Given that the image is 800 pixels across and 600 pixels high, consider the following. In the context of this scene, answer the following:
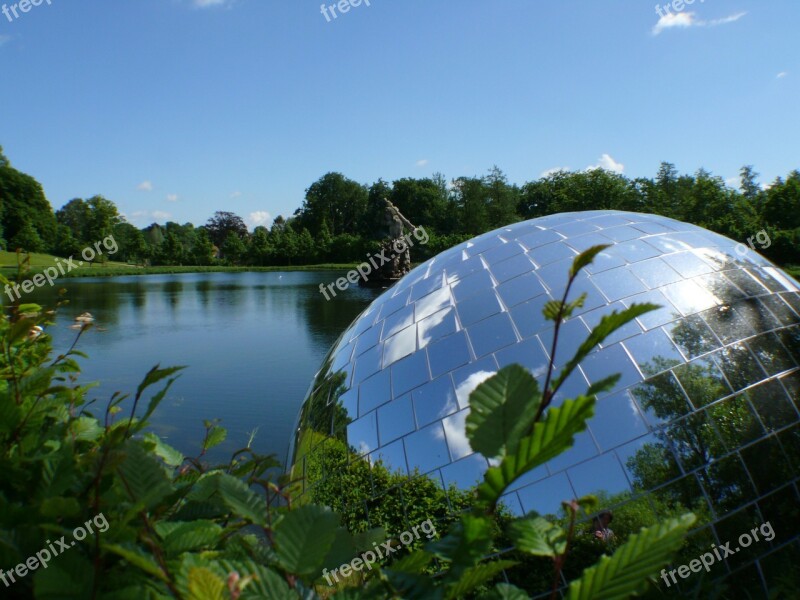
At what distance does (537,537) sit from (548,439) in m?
0.28

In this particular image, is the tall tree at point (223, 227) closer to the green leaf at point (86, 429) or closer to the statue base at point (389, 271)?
the statue base at point (389, 271)

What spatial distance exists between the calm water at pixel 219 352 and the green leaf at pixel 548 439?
160cm

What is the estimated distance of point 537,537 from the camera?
83 centimetres

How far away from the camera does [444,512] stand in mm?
2066

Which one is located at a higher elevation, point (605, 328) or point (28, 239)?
point (28, 239)

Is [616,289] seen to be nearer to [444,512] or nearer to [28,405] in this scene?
[444,512]

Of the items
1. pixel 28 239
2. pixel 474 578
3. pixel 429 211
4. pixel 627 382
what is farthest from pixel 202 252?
pixel 474 578

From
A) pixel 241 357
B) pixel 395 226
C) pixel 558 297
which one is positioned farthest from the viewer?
pixel 395 226

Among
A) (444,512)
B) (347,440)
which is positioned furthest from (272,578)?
(347,440)

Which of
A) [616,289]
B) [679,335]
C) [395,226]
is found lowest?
[679,335]

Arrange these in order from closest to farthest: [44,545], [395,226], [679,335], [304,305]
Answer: [44,545] < [679,335] < [304,305] < [395,226]

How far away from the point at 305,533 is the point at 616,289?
6.67 ft

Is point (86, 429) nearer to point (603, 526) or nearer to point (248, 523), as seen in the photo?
point (248, 523)

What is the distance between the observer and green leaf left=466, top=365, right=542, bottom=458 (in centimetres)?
71
